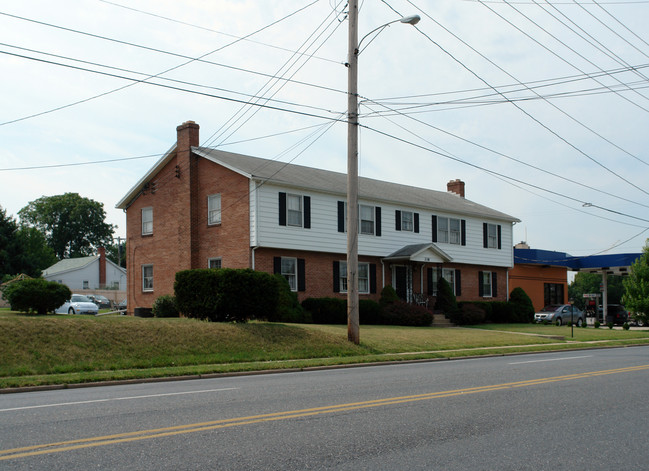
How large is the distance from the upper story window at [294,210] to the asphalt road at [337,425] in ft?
57.1

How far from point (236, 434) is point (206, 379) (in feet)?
23.1

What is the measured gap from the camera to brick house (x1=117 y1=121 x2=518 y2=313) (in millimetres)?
29703

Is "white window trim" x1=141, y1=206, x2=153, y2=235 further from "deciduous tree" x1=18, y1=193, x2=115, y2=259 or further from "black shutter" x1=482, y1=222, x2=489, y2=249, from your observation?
"deciduous tree" x1=18, y1=193, x2=115, y2=259

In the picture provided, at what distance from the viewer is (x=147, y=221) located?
34.9m

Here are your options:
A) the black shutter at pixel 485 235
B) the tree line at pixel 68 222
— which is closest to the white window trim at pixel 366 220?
the black shutter at pixel 485 235

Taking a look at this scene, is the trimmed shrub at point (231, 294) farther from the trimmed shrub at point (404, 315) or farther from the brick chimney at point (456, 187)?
the brick chimney at point (456, 187)

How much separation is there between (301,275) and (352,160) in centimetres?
1190

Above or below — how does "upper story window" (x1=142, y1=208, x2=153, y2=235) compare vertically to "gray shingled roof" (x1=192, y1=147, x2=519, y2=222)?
below

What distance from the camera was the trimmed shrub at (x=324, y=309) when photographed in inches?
1168

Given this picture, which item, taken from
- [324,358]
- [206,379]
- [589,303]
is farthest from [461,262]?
[589,303]

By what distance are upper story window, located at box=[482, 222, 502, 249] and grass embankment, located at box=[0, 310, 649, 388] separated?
730 inches

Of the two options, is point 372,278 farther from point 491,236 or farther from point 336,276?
point 491,236

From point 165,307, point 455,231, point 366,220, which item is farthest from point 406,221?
point 165,307

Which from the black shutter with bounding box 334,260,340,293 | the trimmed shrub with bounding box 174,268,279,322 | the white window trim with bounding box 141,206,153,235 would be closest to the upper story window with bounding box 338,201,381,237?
the black shutter with bounding box 334,260,340,293
